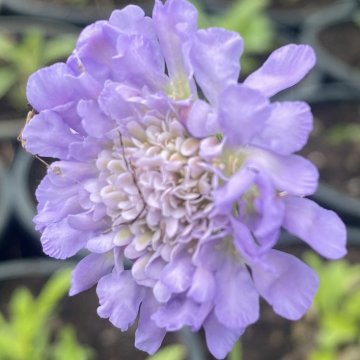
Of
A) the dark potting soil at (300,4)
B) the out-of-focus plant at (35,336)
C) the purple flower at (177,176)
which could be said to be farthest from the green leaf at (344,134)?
the purple flower at (177,176)

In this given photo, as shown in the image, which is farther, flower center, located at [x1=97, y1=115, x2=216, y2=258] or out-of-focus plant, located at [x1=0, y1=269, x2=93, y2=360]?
out-of-focus plant, located at [x1=0, y1=269, x2=93, y2=360]

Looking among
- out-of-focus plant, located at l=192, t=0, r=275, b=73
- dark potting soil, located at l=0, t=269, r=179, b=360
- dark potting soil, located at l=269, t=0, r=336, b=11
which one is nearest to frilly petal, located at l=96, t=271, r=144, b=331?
dark potting soil, located at l=0, t=269, r=179, b=360

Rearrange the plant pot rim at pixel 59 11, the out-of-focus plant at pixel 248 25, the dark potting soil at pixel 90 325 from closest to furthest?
the dark potting soil at pixel 90 325
the out-of-focus plant at pixel 248 25
the plant pot rim at pixel 59 11

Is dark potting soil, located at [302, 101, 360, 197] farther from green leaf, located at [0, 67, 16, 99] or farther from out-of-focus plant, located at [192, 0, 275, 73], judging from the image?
green leaf, located at [0, 67, 16, 99]

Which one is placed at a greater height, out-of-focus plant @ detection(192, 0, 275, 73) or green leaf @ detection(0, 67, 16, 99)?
out-of-focus plant @ detection(192, 0, 275, 73)

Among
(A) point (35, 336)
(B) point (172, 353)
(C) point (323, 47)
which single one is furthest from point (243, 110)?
(C) point (323, 47)

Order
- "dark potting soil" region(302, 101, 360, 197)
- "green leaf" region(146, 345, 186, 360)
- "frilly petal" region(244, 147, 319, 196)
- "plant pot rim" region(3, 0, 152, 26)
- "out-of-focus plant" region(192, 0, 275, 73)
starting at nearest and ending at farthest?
"frilly petal" region(244, 147, 319, 196) < "green leaf" region(146, 345, 186, 360) < "dark potting soil" region(302, 101, 360, 197) < "out-of-focus plant" region(192, 0, 275, 73) < "plant pot rim" region(3, 0, 152, 26)

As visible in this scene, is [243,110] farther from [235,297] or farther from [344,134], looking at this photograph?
[344,134]

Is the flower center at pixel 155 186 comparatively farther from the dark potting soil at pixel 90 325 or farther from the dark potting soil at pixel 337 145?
the dark potting soil at pixel 337 145
